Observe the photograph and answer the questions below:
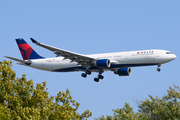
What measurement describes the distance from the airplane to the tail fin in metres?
0.41

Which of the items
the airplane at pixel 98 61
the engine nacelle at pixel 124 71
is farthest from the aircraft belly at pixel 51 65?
the engine nacelle at pixel 124 71

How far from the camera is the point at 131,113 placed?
35312 millimetres

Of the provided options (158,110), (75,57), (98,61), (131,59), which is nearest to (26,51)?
(75,57)

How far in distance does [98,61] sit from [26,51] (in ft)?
59.0

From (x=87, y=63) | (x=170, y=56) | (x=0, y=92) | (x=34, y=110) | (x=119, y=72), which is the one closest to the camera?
(x=34, y=110)

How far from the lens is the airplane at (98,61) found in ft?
147

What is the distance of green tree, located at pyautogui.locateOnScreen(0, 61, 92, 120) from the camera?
108ft

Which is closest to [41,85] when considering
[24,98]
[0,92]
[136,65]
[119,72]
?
[24,98]

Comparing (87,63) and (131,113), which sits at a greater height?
(87,63)

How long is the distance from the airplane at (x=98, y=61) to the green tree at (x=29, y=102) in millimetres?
6472

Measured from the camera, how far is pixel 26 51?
59.4 m

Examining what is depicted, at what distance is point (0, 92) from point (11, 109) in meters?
3.03

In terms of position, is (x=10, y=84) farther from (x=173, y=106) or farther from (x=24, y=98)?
(x=173, y=106)

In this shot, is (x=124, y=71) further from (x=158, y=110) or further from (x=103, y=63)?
(x=158, y=110)
